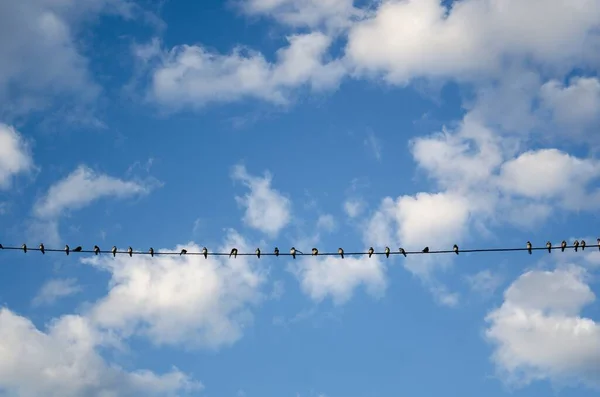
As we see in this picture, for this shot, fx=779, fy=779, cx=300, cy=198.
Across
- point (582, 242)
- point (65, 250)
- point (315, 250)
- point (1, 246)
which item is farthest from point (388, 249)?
point (1, 246)

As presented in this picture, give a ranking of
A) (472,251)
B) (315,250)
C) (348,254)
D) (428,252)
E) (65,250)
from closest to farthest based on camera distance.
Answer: (472,251)
(428,252)
(348,254)
(65,250)
(315,250)

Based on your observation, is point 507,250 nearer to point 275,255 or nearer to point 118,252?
point 275,255

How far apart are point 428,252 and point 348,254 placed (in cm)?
587

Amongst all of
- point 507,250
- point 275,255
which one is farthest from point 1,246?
point 507,250

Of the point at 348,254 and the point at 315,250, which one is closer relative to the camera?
the point at 348,254

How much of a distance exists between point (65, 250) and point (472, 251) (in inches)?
1142

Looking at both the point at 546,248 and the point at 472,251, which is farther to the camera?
the point at 546,248

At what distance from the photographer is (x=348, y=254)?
171ft

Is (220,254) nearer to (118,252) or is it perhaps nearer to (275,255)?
(275,255)

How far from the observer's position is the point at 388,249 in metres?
60.6

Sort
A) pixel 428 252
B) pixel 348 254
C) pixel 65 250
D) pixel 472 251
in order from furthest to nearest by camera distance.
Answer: pixel 65 250 < pixel 348 254 < pixel 428 252 < pixel 472 251

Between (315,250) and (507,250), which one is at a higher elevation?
(315,250)

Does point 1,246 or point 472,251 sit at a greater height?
point 1,246

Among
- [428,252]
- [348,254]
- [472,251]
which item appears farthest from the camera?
[348,254]
